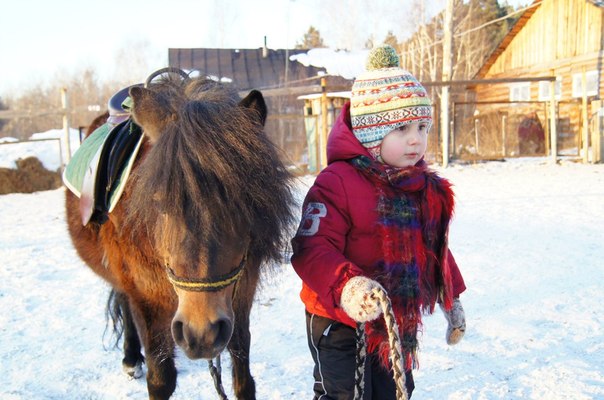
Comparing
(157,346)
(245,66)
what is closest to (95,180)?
(157,346)

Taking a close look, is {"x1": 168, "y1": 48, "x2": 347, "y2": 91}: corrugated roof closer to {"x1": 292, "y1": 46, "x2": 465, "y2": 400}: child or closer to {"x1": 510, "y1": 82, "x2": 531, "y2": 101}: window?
{"x1": 510, "y1": 82, "x2": 531, "y2": 101}: window

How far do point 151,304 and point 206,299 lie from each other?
2.86 feet

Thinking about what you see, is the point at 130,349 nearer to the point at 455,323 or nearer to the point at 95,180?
the point at 95,180

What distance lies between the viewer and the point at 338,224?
1773 mm

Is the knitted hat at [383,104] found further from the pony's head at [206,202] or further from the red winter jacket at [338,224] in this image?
the pony's head at [206,202]

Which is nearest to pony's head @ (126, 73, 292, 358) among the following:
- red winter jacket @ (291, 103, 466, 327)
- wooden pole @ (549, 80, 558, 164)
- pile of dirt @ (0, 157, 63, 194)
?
red winter jacket @ (291, 103, 466, 327)

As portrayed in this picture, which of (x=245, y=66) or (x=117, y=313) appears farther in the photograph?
(x=245, y=66)

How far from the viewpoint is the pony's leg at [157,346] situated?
2279 millimetres

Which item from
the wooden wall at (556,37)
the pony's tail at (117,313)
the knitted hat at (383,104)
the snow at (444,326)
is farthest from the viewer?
the wooden wall at (556,37)

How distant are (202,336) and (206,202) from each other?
415 millimetres

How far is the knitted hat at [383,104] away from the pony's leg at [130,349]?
222 cm

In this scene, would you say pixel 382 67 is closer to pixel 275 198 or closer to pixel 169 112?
pixel 275 198

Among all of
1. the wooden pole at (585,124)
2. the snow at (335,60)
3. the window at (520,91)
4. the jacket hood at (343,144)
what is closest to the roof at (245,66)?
the snow at (335,60)

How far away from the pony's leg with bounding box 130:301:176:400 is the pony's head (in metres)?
0.63
